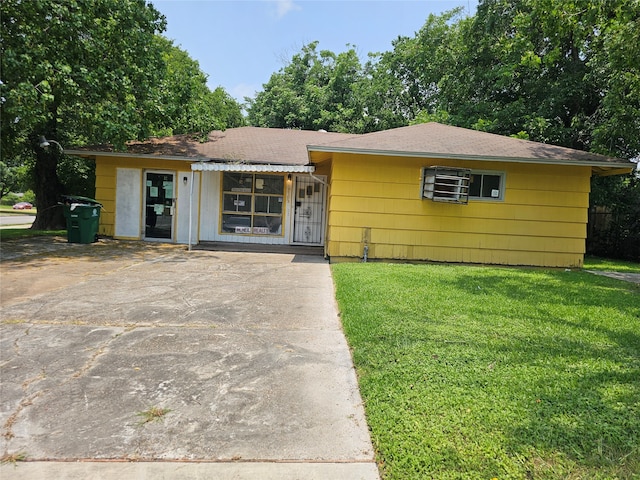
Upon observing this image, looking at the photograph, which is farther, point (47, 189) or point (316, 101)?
point (316, 101)

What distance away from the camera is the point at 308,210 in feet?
40.8

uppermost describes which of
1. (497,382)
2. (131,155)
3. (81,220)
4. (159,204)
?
(131,155)

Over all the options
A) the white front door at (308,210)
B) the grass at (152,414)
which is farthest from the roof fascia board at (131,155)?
the grass at (152,414)

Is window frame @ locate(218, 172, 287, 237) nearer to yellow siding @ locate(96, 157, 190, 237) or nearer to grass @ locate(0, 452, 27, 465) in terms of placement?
yellow siding @ locate(96, 157, 190, 237)

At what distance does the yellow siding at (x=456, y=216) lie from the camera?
9.46 m

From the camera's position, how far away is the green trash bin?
10.8 meters

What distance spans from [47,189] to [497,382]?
16.2 m

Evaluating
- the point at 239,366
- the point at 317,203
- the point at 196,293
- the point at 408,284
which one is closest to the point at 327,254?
the point at 317,203

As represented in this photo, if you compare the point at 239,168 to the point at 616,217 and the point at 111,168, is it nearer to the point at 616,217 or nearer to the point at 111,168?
the point at 111,168

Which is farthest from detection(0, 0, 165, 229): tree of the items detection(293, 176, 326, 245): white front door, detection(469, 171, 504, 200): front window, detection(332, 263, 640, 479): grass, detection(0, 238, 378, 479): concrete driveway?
detection(469, 171, 504, 200): front window

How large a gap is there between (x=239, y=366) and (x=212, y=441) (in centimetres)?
109

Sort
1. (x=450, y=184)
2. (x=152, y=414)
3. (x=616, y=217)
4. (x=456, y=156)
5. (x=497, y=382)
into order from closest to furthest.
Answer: (x=152, y=414) → (x=497, y=382) → (x=456, y=156) → (x=450, y=184) → (x=616, y=217)

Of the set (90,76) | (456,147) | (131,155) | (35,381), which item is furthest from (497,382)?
(131,155)

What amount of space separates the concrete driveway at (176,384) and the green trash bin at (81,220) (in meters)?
4.59
